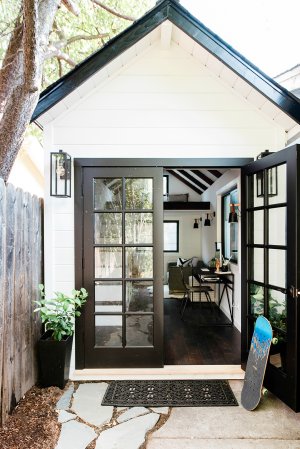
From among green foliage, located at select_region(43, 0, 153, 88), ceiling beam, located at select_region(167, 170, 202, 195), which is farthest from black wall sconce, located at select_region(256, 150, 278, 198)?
ceiling beam, located at select_region(167, 170, 202, 195)

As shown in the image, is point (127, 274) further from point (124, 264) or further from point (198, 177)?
point (198, 177)

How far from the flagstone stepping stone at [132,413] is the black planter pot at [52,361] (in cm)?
75

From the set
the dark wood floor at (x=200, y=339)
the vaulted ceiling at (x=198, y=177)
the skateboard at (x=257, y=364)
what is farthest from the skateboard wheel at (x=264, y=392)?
the vaulted ceiling at (x=198, y=177)

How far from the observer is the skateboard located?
100 inches

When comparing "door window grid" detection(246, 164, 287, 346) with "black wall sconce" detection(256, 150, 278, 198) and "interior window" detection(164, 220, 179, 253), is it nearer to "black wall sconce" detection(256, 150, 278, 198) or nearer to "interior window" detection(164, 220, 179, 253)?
"black wall sconce" detection(256, 150, 278, 198)

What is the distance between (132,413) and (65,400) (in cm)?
65

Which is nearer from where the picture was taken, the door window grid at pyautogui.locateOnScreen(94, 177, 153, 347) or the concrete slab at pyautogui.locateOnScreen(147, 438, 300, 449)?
the concrete slab at pyautogui.locateOnScreen(147, 438, 300, 449)

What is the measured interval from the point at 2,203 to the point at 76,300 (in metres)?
1.20

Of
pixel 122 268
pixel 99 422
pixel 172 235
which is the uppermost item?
pixel 172 235

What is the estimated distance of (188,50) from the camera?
10.5 ft

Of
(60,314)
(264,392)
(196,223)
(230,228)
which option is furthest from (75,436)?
(196,223)

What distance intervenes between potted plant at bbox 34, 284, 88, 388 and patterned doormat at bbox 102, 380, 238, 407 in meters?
0.50

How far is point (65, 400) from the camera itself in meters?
2.71

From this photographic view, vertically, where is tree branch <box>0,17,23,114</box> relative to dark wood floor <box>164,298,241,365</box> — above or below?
above
